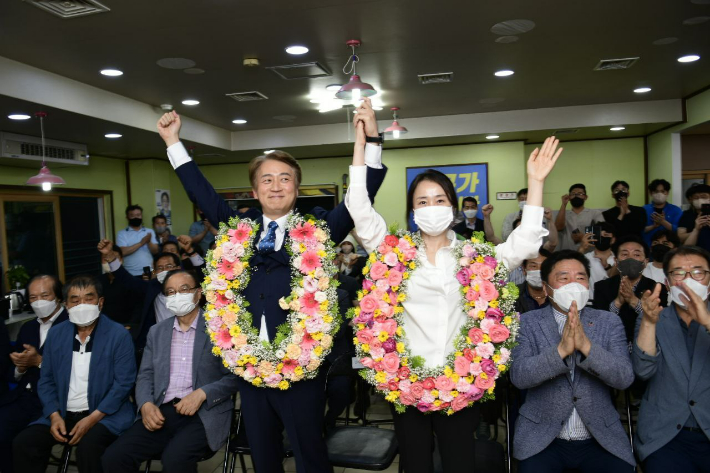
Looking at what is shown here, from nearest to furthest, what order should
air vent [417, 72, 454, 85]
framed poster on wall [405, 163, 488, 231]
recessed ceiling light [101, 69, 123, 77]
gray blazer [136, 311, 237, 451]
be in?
gray blazer [136, 311, 237, 451]
recessed ceiling light [101, 69, 123, 77]
air vent [417, 72, 454, 85]
framed poster on wall [405, 163, 488, 231]

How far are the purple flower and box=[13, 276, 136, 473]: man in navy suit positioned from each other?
1.98 meters

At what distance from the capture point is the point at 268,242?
2.47 meters

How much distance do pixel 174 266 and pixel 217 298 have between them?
258cm

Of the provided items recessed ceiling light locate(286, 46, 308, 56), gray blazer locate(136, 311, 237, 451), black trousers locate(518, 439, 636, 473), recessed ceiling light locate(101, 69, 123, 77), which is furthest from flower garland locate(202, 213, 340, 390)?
recessed ceiling light locate(101, 69, 123, 77)

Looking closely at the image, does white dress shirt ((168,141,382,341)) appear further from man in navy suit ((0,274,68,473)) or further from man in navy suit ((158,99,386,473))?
man in navy suit ((0,274,68,473))

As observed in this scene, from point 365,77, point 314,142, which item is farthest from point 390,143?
point 365,77

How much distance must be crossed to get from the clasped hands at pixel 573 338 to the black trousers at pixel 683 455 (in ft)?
2.18

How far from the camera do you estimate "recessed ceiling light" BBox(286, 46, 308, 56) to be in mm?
5262

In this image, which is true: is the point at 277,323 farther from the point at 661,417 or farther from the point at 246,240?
the point at 661,417

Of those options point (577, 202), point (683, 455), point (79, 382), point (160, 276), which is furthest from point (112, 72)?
point (577, 202)

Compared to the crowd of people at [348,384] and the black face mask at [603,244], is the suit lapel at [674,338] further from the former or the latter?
the black face mask at [603,244]

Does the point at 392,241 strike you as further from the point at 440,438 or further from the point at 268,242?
the point at 440,438

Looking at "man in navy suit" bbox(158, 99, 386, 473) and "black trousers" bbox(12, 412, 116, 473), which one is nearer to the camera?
"man in navy suit" bbox(158, 99, 386, 473)

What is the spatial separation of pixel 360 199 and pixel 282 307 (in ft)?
2.00
